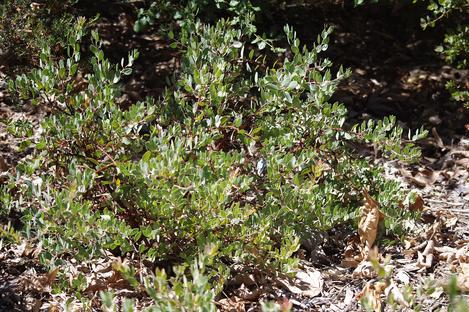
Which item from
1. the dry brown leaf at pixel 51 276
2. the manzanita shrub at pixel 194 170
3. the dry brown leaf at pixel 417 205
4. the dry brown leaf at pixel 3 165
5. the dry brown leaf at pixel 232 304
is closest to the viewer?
the manzanita shrub at pixel 194 170

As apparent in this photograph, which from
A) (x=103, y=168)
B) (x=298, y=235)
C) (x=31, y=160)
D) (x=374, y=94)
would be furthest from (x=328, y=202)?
(x=374, y=94)

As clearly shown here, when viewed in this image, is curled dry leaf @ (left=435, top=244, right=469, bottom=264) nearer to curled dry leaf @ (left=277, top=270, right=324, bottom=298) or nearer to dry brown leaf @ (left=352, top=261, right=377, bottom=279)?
dry brown leaf @ (left=352, top=261, right=377, bottom=279)

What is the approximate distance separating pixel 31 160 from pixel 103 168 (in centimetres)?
33

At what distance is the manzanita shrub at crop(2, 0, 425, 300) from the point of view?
9.77 feet

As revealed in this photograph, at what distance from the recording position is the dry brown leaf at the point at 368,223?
351 cm

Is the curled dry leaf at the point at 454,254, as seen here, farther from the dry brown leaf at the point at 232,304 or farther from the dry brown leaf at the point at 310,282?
the dry brown leaf at the point at 232,304

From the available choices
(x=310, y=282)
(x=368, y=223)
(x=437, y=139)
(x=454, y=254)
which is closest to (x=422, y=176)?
(x=437, y=139)

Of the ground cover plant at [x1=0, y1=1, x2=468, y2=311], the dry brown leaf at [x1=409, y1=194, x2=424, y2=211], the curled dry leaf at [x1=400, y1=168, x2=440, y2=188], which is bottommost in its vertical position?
the curled dry leaf at [x1=400, y1=168, x2=440, y2=188]

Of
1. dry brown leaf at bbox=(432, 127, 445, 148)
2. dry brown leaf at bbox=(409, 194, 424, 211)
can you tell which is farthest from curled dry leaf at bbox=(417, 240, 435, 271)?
dry brown leaf at bbox=(432, 127, 445, 148)

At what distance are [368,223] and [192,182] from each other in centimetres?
101

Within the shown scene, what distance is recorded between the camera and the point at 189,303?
2402mm

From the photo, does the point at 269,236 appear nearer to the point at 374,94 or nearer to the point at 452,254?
the point at 452,254

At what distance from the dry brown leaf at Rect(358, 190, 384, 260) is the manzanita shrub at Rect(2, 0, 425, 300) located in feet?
0.19

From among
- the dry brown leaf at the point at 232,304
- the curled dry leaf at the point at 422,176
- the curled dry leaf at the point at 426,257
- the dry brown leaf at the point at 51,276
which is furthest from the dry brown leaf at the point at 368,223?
the dry brown leaf at the point at 51,276
